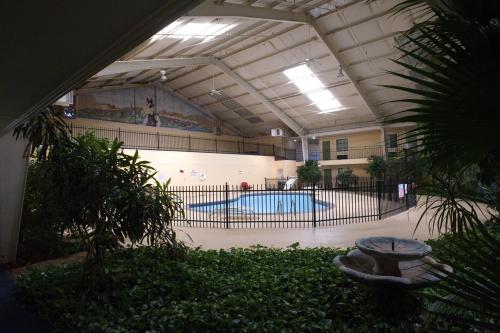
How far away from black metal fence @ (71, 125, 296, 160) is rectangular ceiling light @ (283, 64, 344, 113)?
5.30m

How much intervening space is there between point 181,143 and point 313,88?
8920 mm

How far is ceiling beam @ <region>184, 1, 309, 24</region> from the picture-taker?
7828mm

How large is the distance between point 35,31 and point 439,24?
1895mm

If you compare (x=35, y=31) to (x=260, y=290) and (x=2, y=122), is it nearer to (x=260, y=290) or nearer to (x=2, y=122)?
(x=2, y=122)

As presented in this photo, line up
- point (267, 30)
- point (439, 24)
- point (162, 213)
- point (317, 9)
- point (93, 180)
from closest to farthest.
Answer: point (439, 24)
point (93, 180)
point (162, 213)
point (317, 9)
point (267, 30)

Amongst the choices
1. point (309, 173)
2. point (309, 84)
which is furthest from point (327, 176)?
point (309, 84)

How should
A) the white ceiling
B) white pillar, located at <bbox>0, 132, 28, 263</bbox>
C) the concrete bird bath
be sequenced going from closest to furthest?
the concrete bird bath, white pillar, located at <bbox>0, 132, 28, 263</bbox>, the white ceiling

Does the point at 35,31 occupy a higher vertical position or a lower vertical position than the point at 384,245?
higher

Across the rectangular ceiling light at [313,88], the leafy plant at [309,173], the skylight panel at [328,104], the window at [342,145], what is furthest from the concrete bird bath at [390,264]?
the window at [342,145]

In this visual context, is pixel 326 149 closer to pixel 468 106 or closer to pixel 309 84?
pixel 309 84

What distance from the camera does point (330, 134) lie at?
1972 centimetres

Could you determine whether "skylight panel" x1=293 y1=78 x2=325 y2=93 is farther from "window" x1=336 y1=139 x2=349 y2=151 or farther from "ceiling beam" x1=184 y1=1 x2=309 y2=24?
"window" x1=336 y1=139 x2=349 y2=151

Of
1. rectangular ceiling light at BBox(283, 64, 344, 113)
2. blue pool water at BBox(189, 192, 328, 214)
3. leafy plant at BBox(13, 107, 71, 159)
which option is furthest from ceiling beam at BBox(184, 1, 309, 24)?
blue pool water at BBox(189, 192, 328, 214)

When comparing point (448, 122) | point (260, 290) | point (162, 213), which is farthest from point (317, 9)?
point (448, 122)
